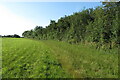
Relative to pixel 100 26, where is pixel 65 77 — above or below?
below

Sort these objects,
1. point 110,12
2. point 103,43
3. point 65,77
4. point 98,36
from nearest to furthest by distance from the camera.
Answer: point 65,77 → point 103,43 → point 98,36 → point 110,12

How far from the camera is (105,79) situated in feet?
24.6

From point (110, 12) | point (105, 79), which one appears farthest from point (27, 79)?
point (110, 12)

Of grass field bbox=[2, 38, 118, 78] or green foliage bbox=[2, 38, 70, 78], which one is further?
grass field bbox=[2, 38, 118, 78]

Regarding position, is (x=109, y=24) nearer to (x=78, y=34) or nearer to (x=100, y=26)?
(x=100, y=26)

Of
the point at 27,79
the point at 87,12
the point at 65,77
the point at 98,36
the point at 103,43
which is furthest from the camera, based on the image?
the point at 87,12

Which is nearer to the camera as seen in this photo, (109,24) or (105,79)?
(105,79)

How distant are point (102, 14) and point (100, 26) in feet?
18.3

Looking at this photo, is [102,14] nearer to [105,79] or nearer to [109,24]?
[109,24]

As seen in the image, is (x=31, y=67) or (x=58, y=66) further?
(x=58, y=66)

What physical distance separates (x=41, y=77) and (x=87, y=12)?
41534 mm

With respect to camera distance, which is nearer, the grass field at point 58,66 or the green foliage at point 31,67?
the green foliage at point 31,67

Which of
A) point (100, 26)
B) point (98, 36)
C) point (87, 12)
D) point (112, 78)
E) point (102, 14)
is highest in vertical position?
point (87, 12)

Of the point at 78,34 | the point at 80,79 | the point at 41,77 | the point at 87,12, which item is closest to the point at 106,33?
the point at 78,34
